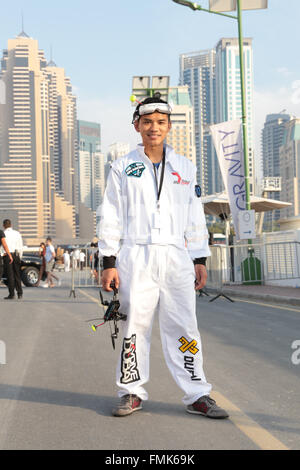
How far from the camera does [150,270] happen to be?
398 centimetres

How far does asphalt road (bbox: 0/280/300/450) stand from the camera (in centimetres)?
351

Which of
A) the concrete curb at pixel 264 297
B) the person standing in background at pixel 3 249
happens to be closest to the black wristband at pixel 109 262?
the concrete curb at pixel 264 297

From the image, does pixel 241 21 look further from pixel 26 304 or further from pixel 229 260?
pixel 26 304

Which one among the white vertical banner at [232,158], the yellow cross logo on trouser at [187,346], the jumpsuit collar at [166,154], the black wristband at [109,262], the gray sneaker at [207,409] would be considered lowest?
the gray sneaker at [207,409]

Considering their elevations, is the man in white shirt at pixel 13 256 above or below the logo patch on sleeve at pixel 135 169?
below

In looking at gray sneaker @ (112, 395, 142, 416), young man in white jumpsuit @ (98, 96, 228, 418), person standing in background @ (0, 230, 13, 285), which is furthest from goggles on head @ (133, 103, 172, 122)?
person standing in background @ (0, 230, 13, 285)

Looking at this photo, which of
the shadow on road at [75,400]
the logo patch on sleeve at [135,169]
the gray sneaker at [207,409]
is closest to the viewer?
the gray sneaker at [207,409]

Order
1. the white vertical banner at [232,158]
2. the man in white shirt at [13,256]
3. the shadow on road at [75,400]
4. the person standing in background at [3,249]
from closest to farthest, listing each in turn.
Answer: the shadow on road at [75,400] < the person standing in background at [3,249] < the man in white shirt at [13,256] < the white vertical banner at [232,158]

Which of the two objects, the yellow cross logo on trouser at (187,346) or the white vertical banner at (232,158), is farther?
the white vertical banner at (232,158)

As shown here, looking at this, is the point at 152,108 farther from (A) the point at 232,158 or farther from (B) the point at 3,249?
(A) the point at 232,158

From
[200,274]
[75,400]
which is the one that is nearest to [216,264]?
[75,400]

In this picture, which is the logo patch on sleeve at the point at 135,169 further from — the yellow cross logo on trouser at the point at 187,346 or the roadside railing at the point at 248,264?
the roadside railing at the point at 248,264

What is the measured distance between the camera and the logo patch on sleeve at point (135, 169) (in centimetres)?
408
